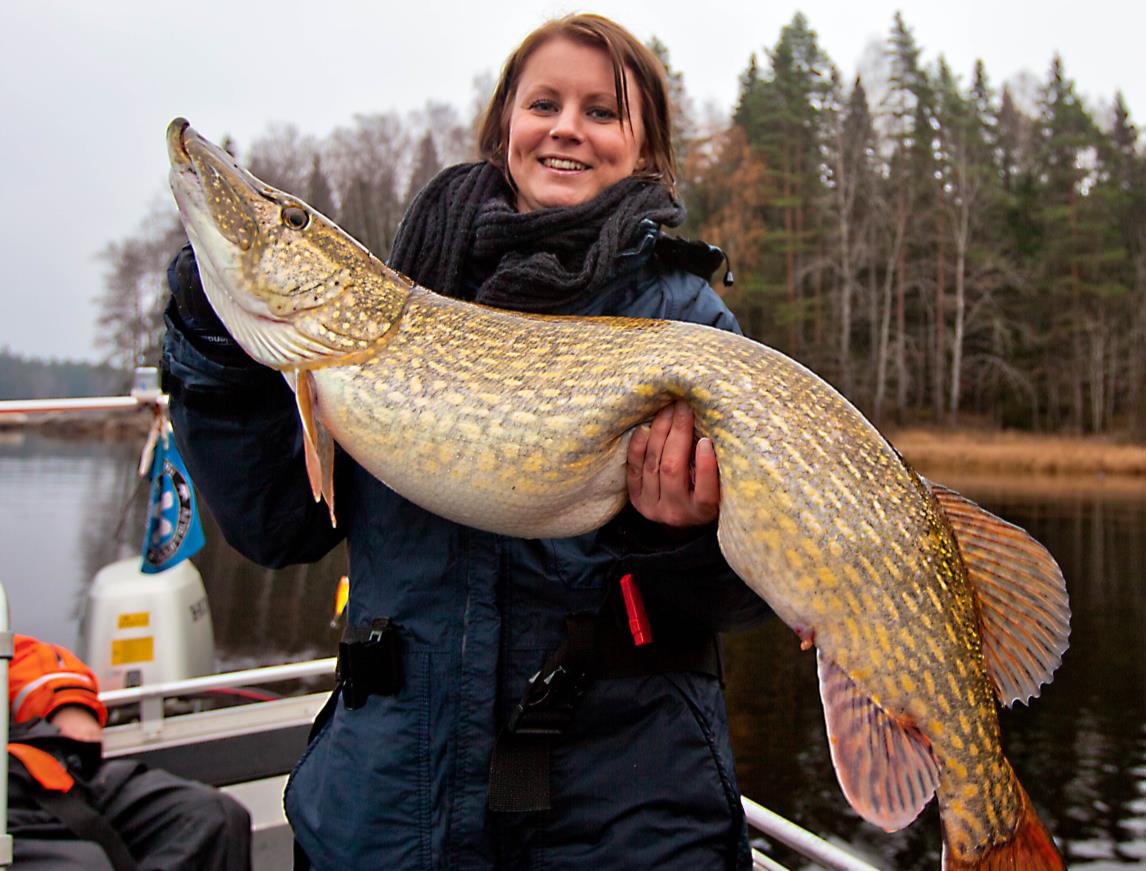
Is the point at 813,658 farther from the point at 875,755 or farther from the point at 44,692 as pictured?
the point at 875,755

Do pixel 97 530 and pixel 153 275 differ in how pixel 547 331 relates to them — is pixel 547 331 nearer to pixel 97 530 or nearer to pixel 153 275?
pixel 97 530

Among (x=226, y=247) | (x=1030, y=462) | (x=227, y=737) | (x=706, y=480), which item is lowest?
(x=227, y=737)

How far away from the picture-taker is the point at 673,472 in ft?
5.10

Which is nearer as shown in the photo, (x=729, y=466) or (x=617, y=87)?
(x=729, y=466)

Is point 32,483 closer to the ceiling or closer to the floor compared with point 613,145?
closer to the floor

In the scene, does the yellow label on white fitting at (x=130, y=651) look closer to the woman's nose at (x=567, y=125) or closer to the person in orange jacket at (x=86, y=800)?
the person in orange jacket at (x=86, y=800)

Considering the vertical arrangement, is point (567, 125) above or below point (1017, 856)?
above

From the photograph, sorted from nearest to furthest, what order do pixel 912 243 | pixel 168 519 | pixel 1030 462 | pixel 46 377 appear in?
1. pixel 168 519
2. pixel 1030 462
3. pixel 912 243
4. pixel 46 377

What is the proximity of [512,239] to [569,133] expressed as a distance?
253 mm

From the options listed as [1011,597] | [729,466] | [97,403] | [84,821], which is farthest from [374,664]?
[97,403]

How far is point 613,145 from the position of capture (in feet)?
6.08

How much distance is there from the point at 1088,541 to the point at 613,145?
13795 mm

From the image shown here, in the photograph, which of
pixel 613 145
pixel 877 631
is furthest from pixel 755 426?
pixel 613 145

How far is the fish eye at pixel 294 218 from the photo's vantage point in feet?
5.74
